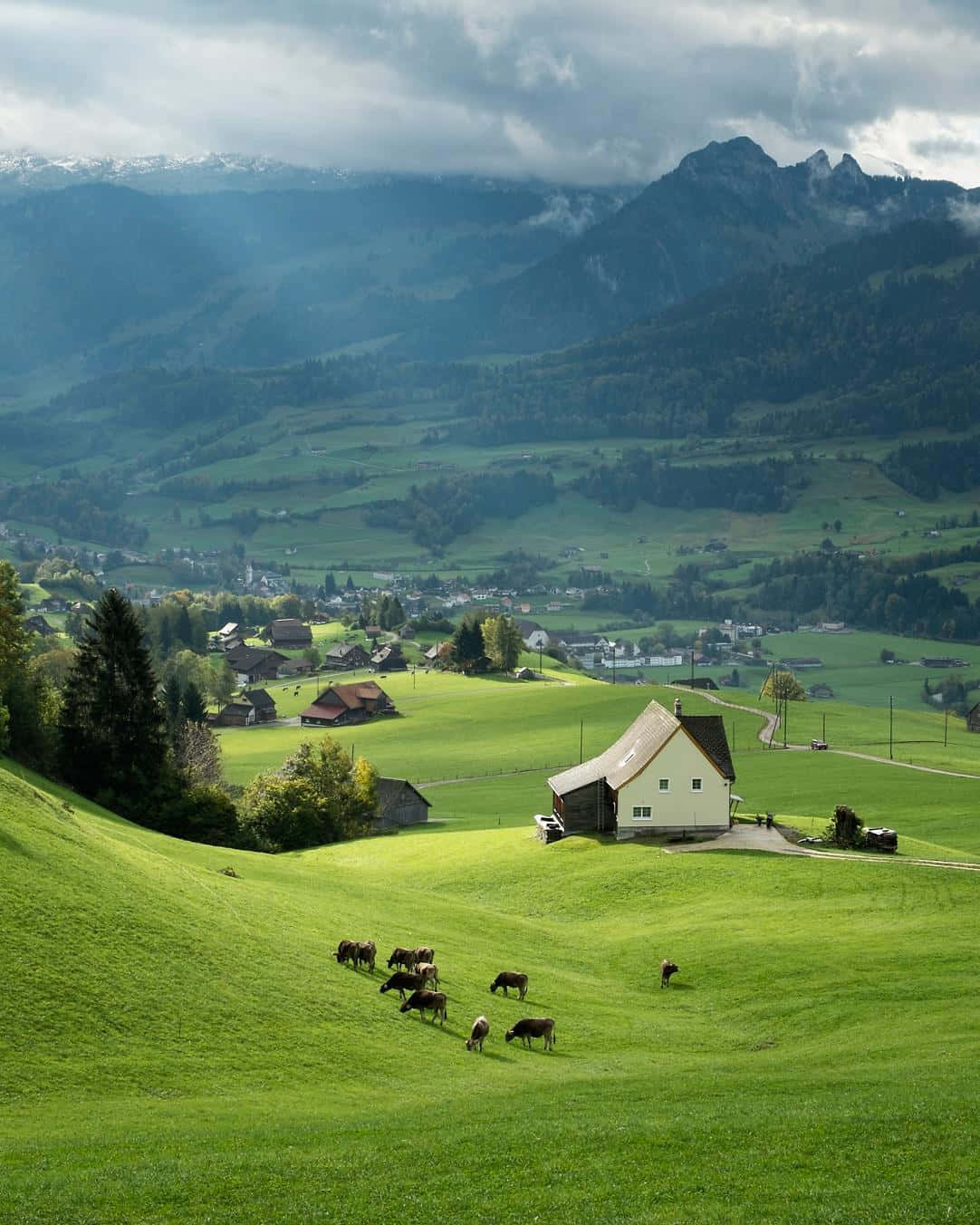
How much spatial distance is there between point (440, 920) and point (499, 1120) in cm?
2012

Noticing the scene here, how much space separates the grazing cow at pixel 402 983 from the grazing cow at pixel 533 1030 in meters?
3.01

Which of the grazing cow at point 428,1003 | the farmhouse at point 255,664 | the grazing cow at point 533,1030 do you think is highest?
the farmhouse at point 255,664

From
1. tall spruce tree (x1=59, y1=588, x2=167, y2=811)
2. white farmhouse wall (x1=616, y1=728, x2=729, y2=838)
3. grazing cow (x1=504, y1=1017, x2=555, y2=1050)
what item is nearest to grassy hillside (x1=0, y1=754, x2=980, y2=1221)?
grazing cow (x1=504, y1=1017, x2=555, y2=1050)

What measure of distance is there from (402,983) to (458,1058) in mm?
3942

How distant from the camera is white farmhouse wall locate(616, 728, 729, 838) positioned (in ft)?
200

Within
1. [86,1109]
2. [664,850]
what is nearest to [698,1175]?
[86,1109]

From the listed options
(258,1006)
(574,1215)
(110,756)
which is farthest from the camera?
(110,756)

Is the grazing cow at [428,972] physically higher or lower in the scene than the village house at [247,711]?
lower

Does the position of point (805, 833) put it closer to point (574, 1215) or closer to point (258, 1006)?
point (258, 1006)

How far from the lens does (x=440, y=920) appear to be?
144 feet

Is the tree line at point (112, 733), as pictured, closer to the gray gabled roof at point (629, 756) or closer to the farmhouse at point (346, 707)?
the gray gabled roof at point (629, 756)

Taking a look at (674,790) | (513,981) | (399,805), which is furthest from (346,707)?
(513,981)

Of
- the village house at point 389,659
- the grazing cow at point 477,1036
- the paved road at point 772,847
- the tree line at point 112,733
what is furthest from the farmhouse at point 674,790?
the village house at point 389,659

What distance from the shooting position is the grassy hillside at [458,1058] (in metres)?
20.6
